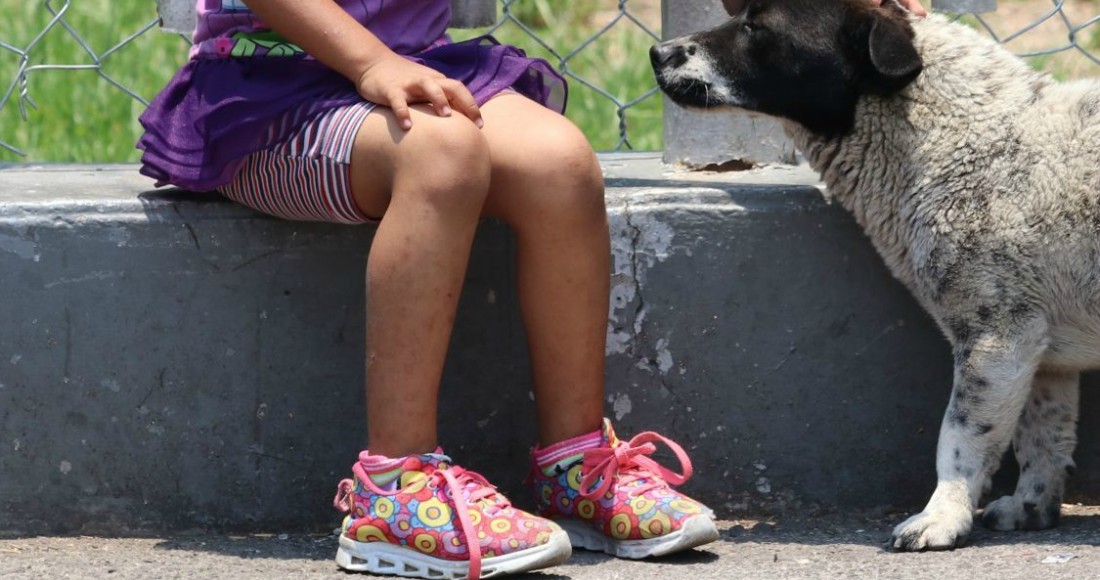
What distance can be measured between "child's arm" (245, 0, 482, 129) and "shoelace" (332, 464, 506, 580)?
22.4 inches

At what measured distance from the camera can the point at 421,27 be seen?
Answer: 9.55 ft

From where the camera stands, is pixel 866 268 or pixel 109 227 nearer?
pixel 109 227

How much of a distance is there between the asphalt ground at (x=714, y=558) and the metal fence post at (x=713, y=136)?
744 mm

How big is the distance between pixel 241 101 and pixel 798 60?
38.6 inches

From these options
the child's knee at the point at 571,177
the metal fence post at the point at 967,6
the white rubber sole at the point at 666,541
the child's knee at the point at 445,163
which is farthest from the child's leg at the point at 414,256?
the metal fence post at the point at 967,6

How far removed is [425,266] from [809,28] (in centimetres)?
87

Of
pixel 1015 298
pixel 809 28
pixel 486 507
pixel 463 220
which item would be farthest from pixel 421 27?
pixel 1015 298

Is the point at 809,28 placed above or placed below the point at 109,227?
above

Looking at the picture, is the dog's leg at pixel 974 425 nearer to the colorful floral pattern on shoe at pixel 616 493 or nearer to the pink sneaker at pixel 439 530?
the colorful floral pattern on shoe at pixel 616 493

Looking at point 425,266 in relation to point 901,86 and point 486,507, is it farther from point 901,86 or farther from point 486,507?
point 901,86

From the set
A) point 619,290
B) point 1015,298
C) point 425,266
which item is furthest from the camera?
point 619,290

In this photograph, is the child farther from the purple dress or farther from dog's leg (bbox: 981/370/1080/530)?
dog's leg (bbox: 981/370/1080/530)

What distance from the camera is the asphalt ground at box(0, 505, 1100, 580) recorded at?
2.64 meters

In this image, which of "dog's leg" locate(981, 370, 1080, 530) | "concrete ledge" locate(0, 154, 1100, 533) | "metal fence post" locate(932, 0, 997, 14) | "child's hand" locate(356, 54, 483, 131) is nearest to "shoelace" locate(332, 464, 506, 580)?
"concrete ledge" locate(0, 154, 1100, 533)
